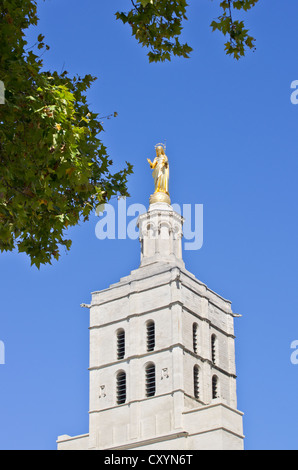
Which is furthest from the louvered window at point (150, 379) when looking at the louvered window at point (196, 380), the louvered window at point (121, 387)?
Answer: the louvered window at point (196, 380)

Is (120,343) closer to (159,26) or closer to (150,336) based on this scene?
(150,336)

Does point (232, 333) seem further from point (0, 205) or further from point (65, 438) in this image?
point (0, 205)

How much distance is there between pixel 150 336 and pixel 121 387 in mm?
4273

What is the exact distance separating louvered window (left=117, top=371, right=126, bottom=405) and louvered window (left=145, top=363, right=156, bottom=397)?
193 centimetres

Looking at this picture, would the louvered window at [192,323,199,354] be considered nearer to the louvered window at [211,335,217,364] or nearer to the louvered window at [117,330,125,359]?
the louvered window at [211,335,217,364]

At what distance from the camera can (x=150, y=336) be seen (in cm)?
6038

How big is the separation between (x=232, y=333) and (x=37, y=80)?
178 ft

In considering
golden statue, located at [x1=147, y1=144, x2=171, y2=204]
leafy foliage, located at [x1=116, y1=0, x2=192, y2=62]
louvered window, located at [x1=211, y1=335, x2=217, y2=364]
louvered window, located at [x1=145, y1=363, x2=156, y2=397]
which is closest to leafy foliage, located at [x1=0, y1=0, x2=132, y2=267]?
leafy foliage, located at [x1=116, y1=0, x2=192, y2=62]

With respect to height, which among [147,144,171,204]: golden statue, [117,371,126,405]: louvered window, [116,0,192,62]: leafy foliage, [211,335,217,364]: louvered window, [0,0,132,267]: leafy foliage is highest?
[147,144,171,204]: golden statue

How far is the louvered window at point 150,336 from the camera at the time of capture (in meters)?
60.0

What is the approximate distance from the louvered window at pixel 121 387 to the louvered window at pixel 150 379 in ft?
6.32

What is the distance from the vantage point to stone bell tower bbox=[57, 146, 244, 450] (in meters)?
55.0

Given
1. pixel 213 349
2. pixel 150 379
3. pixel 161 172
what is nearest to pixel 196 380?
pixel 150 379
